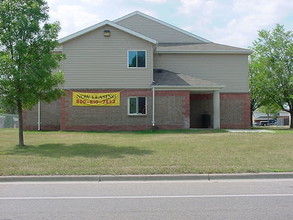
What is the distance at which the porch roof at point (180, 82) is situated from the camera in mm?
21844

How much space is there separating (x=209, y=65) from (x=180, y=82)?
173 inches

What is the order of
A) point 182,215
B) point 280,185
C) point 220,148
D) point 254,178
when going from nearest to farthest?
point 182,215 → point 280,185 → point 254,178 → point 220,148

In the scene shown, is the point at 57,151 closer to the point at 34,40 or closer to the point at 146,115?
the point at 34,40

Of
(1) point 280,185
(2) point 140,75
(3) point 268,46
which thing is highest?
(3) point 268,46

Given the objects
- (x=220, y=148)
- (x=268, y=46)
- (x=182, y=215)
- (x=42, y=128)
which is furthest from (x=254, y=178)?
(x=268, y=46)

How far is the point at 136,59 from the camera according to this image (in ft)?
74.4

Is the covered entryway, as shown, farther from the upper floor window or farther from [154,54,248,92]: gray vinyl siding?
the upper floor window

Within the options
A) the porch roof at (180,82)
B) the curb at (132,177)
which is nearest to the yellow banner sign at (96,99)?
the porch roof at (180,82)

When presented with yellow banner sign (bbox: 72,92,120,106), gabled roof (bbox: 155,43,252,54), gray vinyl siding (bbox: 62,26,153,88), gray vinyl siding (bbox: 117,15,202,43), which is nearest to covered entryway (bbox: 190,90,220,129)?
gabled roof (bbox: 155,43,252,54)

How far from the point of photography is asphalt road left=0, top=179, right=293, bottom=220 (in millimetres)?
5461

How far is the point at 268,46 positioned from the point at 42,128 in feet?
79.8

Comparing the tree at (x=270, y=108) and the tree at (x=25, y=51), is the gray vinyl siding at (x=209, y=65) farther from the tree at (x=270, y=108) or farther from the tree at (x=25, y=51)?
the tree at (x=270, y=108)

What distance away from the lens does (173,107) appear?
22.2 metres

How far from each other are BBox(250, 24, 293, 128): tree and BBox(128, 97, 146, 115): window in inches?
610
